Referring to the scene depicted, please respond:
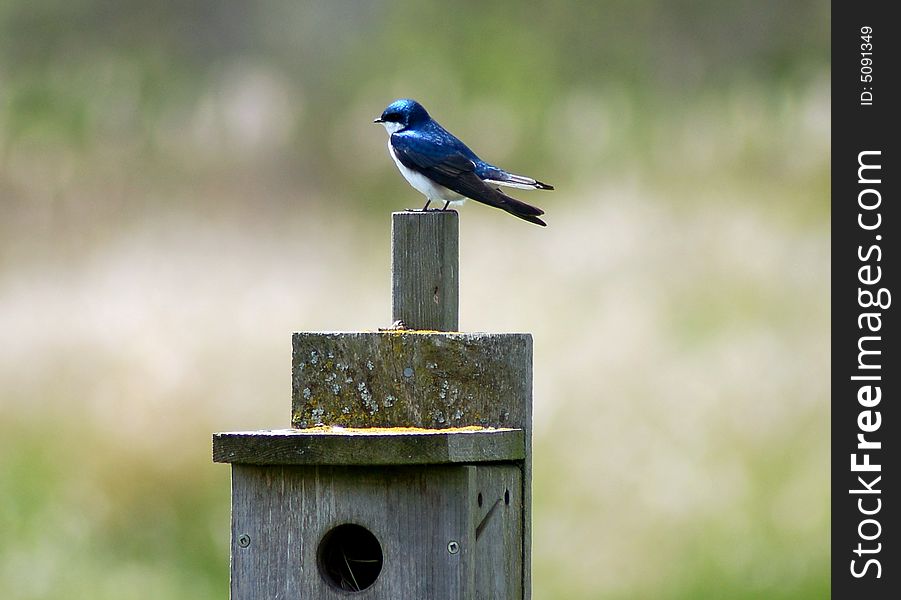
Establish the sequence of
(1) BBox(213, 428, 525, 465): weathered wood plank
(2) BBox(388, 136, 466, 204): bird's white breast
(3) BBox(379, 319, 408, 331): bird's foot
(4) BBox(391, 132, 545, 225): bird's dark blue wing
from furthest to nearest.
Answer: (2) BBox(388, 136, 466, 204): bird's white breast → (4) BBox(391, 132, 545, 225): bird's dark blue wing → (3) BBox(379, 319, 408, 331): bird's foot → (1) BBox(213, 428, 525, 465): weathered wood plank

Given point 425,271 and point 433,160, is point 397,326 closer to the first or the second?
point 425,271

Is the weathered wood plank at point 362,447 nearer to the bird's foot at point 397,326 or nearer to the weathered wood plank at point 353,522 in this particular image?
the weathered wood plank at point 353,522

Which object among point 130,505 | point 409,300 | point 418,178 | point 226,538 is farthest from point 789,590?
point 409,300

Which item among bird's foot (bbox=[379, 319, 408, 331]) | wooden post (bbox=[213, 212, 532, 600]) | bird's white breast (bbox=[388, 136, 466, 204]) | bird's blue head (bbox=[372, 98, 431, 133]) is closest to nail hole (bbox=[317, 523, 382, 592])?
wooden post (bbox=[213, 212, 532, 600])

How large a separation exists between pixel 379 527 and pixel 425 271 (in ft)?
1.75

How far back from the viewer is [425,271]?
2.57 m

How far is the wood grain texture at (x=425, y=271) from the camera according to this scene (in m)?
2.55

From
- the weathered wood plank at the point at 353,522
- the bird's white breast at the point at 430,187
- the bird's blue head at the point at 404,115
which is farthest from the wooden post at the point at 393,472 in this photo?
the bird's blue head at the point at 404,115

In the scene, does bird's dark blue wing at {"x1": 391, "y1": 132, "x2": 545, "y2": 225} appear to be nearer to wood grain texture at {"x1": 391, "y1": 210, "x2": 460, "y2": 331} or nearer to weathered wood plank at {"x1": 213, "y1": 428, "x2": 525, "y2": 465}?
wood grain texture at {"x1": 391, "y1": 210, "x2": 460, "y2": 331}

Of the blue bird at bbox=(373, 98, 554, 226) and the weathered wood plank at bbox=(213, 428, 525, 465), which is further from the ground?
the blue bird at bbox=(373, 98, 554, 226)

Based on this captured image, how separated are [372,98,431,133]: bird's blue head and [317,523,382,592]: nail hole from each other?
1395 millimetres

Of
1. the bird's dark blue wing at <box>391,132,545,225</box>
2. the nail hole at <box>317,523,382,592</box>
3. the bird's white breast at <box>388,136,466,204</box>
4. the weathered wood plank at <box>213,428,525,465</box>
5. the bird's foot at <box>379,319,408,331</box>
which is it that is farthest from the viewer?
the bird's white breast at <box>388,136,466,204</box>

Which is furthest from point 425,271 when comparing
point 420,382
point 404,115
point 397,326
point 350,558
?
point 404,115

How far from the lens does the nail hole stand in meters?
2.38
